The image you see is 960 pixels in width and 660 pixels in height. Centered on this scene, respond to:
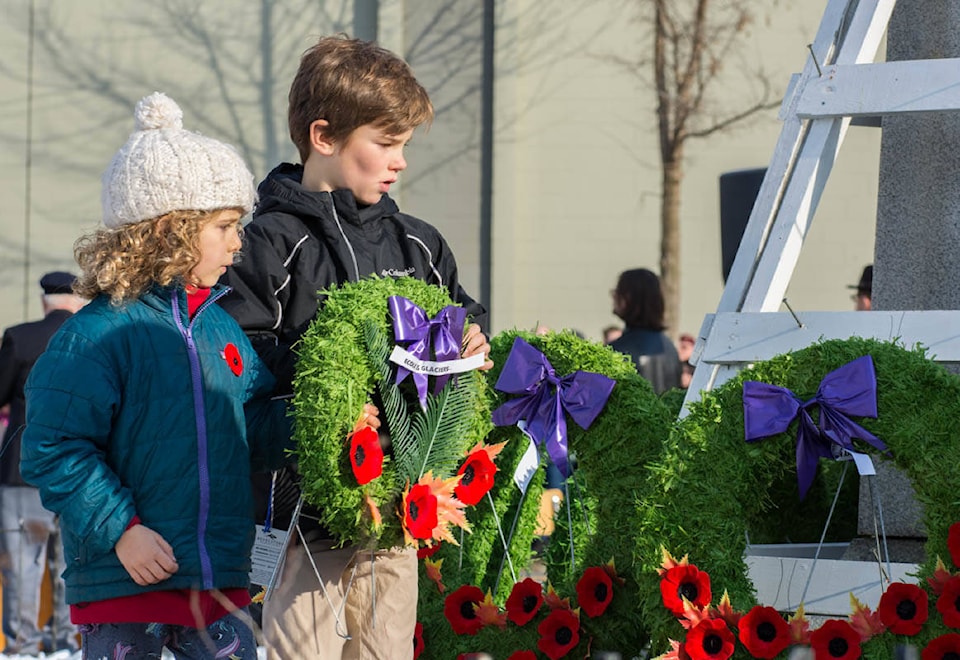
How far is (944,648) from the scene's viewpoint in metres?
2.89

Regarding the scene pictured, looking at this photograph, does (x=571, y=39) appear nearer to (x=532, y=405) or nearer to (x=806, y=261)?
(x=806, y=261)

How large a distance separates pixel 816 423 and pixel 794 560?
49 cm

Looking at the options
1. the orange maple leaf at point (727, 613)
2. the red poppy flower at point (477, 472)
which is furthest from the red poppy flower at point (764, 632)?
the red poppy flower at point (477, 472)

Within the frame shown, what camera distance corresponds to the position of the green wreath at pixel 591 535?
3.60m

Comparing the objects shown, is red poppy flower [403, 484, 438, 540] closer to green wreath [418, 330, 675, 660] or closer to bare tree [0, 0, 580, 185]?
green wreath [418, 330, 675, 660]

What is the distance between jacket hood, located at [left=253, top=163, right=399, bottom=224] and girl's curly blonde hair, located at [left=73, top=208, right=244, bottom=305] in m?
0.36

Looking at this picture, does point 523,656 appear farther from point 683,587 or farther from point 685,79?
point 685,79

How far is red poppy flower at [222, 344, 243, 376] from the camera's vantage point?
2744 millimetres

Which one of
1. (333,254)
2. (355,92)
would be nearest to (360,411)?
(333,254)

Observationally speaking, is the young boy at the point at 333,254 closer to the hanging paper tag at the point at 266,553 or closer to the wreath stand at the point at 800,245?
the hanging paper tag at the point at 266,553

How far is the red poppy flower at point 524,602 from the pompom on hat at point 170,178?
1.38 meters

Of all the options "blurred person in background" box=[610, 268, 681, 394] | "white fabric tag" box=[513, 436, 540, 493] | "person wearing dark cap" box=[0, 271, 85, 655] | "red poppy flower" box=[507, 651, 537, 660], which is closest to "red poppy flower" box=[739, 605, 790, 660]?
"red poppy flower" box=[507, 651, 537, 660]

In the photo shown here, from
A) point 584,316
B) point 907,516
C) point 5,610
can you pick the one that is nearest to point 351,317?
point 907,516

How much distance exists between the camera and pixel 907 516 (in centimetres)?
399
